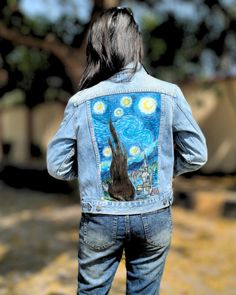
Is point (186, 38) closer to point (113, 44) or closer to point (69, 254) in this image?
point (69, 254)

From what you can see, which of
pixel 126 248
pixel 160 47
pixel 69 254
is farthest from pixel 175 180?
pixel 126 248

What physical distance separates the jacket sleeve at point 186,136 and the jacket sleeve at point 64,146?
17.2 inches

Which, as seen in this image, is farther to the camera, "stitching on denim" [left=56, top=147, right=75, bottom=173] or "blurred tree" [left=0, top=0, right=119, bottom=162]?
"blurred tree" [left=0, top=0, right=119, bottom=162]

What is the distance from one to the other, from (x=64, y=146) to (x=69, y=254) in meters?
3.75

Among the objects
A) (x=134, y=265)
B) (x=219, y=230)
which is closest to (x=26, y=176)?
(x=219, y=230)

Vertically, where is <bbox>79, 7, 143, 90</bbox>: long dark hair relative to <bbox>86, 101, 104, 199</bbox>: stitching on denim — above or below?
above

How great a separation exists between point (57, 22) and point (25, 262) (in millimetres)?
5474

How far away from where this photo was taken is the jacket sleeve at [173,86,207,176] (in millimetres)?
2160

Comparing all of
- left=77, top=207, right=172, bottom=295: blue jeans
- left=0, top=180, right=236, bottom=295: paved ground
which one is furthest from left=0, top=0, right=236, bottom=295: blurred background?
left=77, top=207, right=172, bottom=295: blue jeans

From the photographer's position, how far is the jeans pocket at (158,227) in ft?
→ 7.01

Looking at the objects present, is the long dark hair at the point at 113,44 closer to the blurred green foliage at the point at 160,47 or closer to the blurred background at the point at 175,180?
the blurred background at the point at 175,180

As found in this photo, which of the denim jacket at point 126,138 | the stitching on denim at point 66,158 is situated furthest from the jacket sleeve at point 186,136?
the stitching on denim at point 66,158

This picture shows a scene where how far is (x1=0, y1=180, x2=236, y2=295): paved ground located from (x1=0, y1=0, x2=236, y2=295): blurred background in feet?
0.03

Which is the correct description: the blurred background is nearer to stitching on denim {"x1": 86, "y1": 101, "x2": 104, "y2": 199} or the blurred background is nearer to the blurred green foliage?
the blurred green foliage
